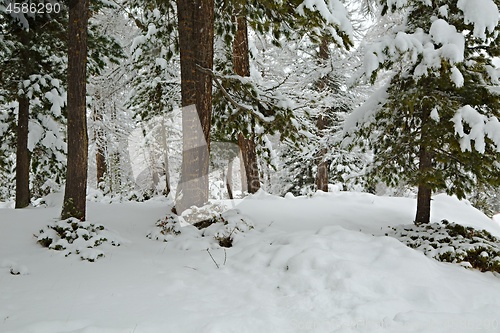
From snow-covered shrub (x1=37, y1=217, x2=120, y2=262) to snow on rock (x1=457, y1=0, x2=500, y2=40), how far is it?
20.8 feet

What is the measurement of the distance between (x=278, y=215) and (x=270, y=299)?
4.00 m

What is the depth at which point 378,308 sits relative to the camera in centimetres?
345

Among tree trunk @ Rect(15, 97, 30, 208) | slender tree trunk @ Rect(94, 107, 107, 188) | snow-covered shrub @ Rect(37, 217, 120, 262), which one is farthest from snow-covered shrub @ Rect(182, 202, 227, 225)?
slender tree trunk @ Rect(94, 107, 107, 188)

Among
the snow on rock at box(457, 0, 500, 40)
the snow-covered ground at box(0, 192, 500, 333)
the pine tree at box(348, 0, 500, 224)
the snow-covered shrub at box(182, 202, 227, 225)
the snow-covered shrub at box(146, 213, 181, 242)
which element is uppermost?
the snow on rock at box(457, 0, 500, 40)

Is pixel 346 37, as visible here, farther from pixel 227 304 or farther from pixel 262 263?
pixel 227 304

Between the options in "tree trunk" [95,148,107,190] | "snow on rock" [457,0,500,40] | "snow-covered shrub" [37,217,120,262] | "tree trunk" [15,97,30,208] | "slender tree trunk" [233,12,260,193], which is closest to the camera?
"snow on rock" [457,0,500,40]

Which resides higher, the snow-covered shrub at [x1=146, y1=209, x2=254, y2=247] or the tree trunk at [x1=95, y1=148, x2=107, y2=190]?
the tree trunk at [x1=95, y1=148, x2=107, y2=190]

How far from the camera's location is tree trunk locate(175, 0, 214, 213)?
257 inches

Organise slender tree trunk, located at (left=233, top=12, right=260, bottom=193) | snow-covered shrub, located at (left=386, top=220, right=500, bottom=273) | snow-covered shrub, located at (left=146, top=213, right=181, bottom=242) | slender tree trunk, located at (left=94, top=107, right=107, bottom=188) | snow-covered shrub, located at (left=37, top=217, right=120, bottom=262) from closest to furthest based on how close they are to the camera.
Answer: snow-covered shrub, located at (left=386, top=220, right=500, bottom=273) < snow-covered shrub, located at (left=37, top=217, right=120, bottom=262) < snow-covered shrub, located at (left=146, top=213, right=181, bottom=242) < slender tree trunk, located at (left=233, top=12, right=260, bottom=193) < slender tree trunk, located at (left=94, top=107, right=107, bottom=188)

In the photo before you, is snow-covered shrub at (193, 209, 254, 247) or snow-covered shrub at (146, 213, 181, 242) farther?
snow-covered shrub at (146, 213, 181, 242)

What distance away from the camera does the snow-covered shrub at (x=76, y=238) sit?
5172 mm

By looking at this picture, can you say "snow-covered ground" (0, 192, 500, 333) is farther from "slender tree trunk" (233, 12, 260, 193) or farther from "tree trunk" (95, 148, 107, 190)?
"tree trunk" (95, 148, 107, 190)

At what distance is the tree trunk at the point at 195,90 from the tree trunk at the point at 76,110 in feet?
5.67

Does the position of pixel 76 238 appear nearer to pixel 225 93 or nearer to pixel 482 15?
pixel 225 93
